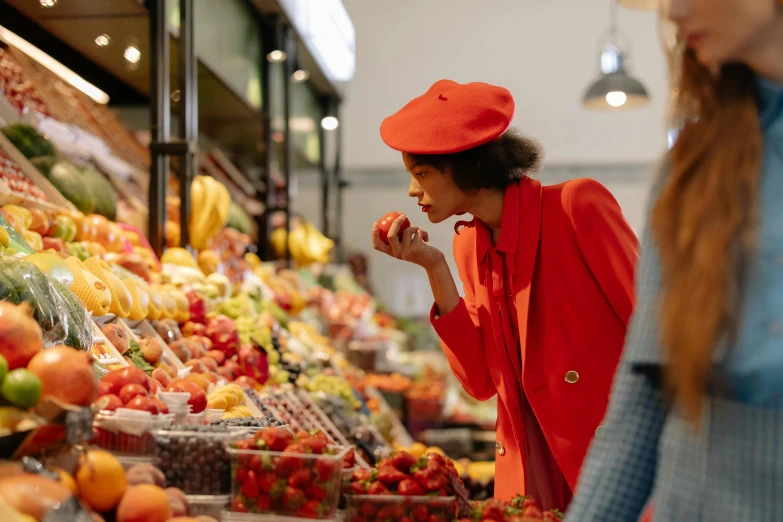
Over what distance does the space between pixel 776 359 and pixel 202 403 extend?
1.47 m

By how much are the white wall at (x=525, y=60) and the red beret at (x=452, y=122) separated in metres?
9.08

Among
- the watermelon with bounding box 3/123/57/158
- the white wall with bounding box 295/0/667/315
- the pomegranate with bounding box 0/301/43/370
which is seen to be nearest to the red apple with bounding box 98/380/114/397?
the pomegranate with bounding box 0/301/43/370

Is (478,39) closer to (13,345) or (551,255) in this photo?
(551,255)

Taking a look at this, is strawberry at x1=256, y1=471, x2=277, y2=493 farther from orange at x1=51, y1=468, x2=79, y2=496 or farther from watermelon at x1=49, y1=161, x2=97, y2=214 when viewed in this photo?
watermelon at x1=49, y1=161, x2=97, y2=214

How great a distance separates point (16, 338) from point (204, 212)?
123 inches

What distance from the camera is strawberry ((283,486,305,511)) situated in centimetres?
152

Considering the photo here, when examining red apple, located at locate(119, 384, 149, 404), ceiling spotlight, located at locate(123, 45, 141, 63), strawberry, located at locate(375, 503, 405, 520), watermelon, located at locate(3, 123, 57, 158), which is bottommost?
strawberry, located at locate(375, 503, 405, 520)

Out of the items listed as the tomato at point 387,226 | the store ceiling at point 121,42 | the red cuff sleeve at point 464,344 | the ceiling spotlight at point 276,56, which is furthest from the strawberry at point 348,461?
the ceiling spotlight at point 276,56

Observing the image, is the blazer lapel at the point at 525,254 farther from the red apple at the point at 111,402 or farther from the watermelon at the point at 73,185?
the watermelon at the point at 73,185

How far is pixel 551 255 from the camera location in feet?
7.39

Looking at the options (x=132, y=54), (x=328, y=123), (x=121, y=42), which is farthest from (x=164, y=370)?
(x=328, y=123)

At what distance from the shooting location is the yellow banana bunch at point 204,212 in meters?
4.58

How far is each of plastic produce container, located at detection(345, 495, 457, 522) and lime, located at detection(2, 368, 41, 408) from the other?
0.63 meters

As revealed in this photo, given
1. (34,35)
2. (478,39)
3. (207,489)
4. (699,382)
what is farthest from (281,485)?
(478,39)
